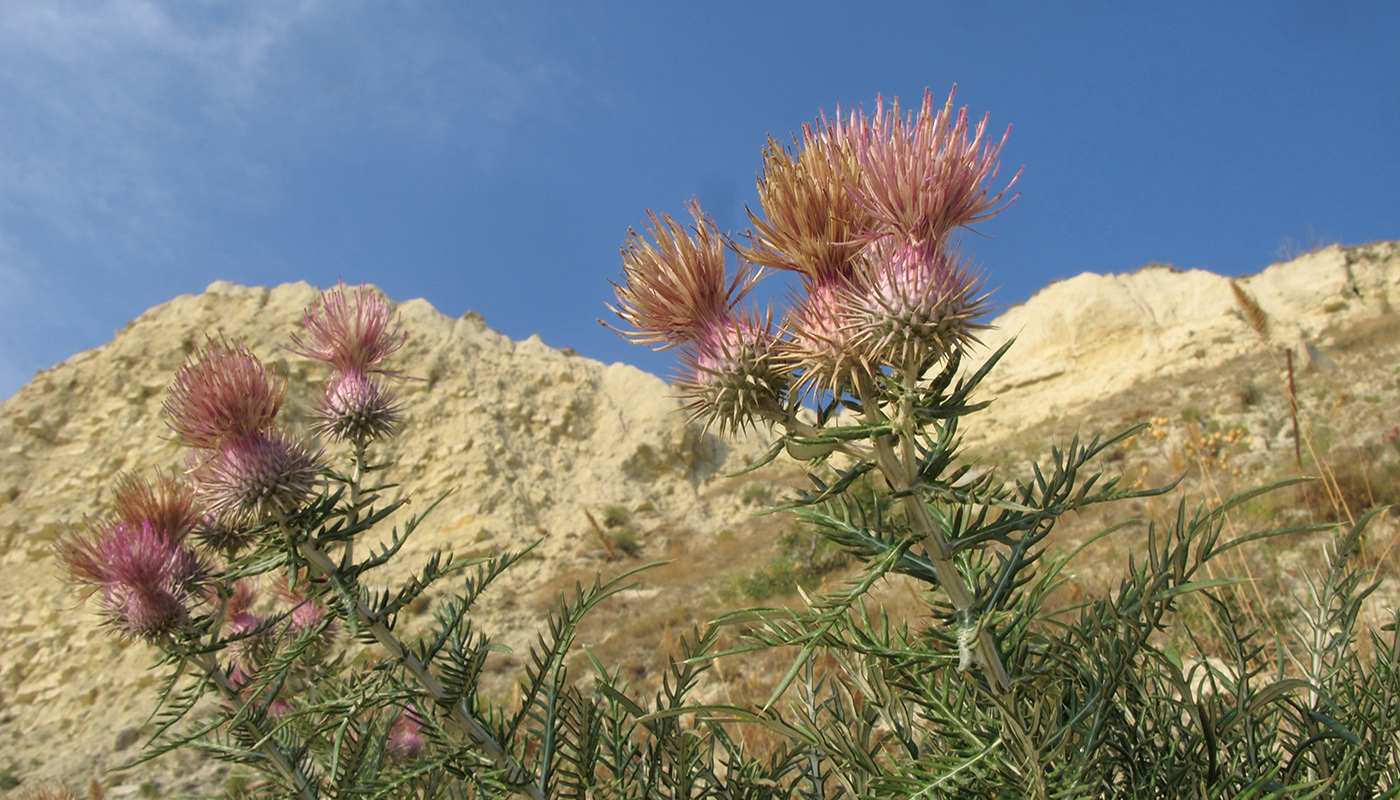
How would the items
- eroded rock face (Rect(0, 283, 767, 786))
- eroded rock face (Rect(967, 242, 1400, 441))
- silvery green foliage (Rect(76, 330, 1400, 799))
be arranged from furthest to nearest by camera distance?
eroded rock face (Rect(967, 242, 1400, 441)) → eroded rock face (Rect(0, 283, 767, 786)) → silvery green foliage (Rect(76, 330, 1400, 799))

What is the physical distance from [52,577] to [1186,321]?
31563 millimetres

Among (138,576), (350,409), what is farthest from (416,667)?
(138,576)

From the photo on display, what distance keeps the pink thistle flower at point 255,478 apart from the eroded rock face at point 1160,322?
2068 centimetres

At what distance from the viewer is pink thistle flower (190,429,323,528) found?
2316mm

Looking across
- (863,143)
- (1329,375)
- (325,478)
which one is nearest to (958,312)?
(863,143)

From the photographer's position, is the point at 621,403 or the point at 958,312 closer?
the point at 958,312

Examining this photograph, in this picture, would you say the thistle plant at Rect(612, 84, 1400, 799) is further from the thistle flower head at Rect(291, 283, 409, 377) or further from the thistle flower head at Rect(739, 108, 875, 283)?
the thistle flower head at Rect(291, 283, 409, 377)

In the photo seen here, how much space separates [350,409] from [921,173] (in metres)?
2.34

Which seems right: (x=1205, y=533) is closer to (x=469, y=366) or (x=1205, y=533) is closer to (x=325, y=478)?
(x=325, y=478)

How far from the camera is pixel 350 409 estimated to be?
2.74m

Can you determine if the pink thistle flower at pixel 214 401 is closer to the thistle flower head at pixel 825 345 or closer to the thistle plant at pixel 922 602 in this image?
the thistle plant at pixel 922 602

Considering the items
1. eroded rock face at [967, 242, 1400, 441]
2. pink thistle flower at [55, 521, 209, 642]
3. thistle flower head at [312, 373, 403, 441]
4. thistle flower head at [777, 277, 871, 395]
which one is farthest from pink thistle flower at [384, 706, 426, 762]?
eroded rock face at [967, 242, 1400, 441]

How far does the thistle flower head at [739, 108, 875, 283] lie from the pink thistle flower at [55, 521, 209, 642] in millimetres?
2904

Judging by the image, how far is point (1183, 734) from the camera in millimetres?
1331
